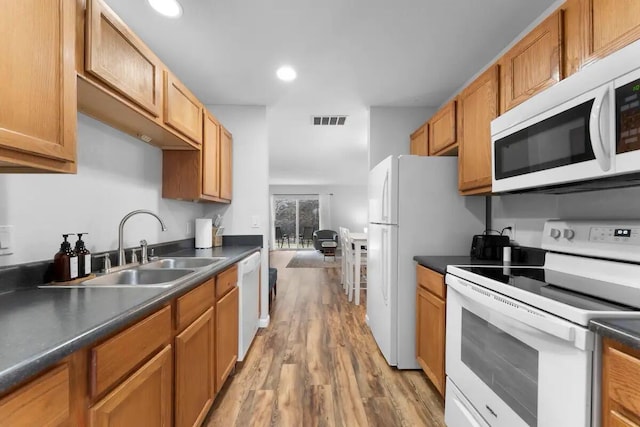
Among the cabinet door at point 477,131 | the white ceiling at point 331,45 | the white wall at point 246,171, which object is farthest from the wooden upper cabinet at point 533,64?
the white wall at point 246,171

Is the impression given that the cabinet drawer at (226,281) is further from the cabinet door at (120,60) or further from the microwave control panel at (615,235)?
the microwave control panel at (615,235)

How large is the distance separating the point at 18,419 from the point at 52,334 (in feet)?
0.63

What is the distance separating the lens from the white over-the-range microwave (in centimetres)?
96

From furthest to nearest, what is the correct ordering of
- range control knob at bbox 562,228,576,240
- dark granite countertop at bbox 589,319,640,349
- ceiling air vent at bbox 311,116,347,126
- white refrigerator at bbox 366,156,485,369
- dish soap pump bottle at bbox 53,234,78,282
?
ceiling air vent at bbox 311,116,347,126 < white refrigerator at bbox 366,156,485,369 < range control knob at bbox 562,228,576,240 < dish soap pump bottle at bbox 53,234,78,282 < dark granite countertop at bbox 589,319,640,349

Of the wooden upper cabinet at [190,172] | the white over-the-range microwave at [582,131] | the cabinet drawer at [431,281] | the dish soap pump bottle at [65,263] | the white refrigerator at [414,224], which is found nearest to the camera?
the white over-the-range microwave at [582,131]

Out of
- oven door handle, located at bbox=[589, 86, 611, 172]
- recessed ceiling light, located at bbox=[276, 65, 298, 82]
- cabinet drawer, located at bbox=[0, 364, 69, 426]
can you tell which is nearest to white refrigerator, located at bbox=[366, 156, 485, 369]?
recessed ceiling light, located at bbox=[276, 65, 298, 82]

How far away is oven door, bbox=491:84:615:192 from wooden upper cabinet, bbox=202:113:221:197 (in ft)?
6.80

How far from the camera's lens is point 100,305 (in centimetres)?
97

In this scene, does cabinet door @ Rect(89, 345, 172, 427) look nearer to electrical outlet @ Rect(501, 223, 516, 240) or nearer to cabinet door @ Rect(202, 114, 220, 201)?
cabinet door @ Rect(202, 114, 220, 201)

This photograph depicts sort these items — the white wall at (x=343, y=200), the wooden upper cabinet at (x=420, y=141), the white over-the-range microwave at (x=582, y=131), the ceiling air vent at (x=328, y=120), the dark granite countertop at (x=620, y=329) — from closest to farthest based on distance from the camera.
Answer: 1. the dark granite countertop at (x=620, y=329)
2. the white over-the-range microwave at (x=582, y=131)
3. the wooden upper cabinet at (x=420, y=141)
4. the ceiling air vent at (x=328, y=120)
5. the white wall at (x=343, y=200)

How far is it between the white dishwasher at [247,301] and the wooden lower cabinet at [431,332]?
1351 mm

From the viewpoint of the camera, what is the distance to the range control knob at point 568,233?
145 centimetres

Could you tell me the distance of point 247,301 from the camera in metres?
2.49

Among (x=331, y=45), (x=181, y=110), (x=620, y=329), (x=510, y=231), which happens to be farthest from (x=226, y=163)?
(x=620, y=329)
